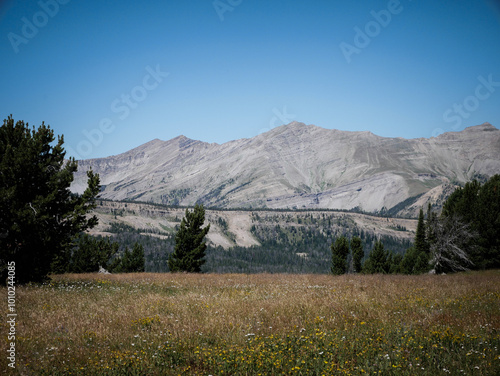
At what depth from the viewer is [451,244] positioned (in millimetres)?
42469

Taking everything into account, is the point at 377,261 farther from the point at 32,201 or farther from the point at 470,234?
the point at 32,201

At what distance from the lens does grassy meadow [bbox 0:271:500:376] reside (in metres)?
6.66

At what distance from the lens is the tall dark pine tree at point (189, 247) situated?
40.8 metres

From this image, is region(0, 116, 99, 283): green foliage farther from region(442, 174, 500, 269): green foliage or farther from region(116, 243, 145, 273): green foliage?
region(442, 174, 500, 269): green foliage

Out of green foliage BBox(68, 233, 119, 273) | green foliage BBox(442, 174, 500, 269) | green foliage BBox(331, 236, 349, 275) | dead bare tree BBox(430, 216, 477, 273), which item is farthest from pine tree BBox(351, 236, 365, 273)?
green foliage BBox(68, 233, 119, 273)

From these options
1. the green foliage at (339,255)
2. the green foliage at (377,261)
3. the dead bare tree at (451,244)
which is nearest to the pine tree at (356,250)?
the green foliage at (377,261)

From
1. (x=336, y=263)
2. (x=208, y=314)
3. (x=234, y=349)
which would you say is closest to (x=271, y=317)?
(x=208, y=314)

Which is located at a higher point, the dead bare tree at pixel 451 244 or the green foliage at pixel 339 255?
the dead bare tree at pixel 451 244

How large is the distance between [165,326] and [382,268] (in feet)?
254

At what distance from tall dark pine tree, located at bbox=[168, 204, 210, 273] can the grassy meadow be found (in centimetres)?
2869

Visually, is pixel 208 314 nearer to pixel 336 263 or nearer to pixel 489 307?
pixel 489 307

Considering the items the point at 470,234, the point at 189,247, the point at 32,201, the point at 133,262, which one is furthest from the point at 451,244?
the point at 133,262

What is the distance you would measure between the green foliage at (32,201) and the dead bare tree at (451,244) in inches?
1792

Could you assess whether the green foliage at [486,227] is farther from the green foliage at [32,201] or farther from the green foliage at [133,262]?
the green foliage at [133,262]
